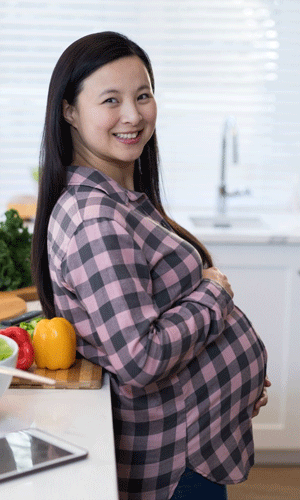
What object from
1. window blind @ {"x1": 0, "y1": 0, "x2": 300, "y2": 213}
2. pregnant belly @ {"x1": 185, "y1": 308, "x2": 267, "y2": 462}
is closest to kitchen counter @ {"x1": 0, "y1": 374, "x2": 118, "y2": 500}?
pregnant belly @ {"x1": 185, "y1": 308, "x2": 267, "y2": 462}

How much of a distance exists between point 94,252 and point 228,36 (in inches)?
95.9

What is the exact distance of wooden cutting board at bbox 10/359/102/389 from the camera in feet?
4.26

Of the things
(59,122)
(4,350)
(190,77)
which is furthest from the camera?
(190,77)

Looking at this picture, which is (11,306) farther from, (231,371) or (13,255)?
(231,371)

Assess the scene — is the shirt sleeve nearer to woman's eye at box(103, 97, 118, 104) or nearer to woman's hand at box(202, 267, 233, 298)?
woman's hand at box(202, 267, 233, 298)

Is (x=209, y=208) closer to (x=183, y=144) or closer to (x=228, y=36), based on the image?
(x=183, y=144)

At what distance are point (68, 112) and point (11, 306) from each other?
1.69 feet

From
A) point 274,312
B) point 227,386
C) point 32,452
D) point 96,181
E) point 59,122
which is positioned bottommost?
point 274,312

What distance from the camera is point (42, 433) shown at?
1.08 metres

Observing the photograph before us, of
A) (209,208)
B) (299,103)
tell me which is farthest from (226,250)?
(299,103)

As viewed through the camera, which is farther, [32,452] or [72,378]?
[72,378]

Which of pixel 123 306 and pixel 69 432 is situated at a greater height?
pixel 123 306

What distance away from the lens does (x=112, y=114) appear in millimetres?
1415

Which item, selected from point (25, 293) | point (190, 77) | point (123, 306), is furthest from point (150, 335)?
point (190, 77)
